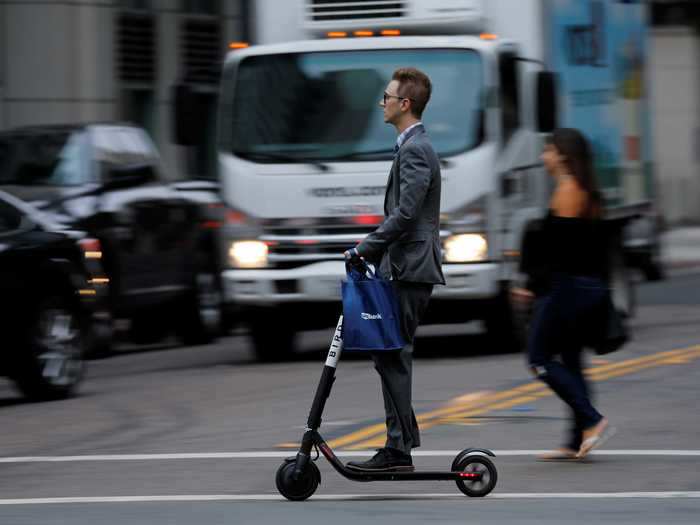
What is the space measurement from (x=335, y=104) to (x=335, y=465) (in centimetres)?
681

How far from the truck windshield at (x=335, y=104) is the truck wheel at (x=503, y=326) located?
1.47m

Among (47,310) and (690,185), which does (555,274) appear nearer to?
(47,310)

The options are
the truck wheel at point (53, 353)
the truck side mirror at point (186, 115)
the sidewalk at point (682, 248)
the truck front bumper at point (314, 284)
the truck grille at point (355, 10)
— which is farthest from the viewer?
the sidewalk at point (682, 248)

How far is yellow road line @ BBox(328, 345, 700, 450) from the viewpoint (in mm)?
9891

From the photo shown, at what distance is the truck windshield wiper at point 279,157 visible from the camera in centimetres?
1387

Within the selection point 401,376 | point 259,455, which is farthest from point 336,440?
point 401,376

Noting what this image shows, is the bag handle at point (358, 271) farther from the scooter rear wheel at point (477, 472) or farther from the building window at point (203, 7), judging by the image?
the building window at point (203, 7)

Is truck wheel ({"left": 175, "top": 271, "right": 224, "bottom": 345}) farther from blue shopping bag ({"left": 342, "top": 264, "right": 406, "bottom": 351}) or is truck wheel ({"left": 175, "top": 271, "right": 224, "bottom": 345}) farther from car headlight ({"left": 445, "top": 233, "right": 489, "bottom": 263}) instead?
blue shopping bag ({"left": 342, "top": 264, "right": 406, "bottom": 351})

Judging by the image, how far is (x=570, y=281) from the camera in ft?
29.2

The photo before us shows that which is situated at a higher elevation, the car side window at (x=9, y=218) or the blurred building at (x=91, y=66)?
the blurred building at (x=91, y=66)

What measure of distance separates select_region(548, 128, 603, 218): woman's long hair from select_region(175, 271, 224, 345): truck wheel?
8275 mm

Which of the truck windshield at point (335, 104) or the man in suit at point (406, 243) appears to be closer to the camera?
the man in suit at point (406, 243)

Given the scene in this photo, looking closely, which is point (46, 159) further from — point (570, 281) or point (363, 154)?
point (570, 281)

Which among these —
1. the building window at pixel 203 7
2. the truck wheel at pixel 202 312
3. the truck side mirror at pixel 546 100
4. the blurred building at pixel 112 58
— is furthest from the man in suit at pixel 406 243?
the building window at pixel 203 7
